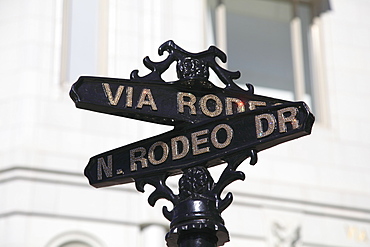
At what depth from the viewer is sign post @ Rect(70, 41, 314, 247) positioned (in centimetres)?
422

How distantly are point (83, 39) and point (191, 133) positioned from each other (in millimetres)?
9407

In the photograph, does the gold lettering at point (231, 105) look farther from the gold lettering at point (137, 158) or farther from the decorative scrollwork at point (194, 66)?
the gold lettering at point (137, 158)

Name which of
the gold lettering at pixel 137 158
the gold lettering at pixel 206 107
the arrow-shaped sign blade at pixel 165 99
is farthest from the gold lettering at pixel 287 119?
the gold lettering at pixel 137 158

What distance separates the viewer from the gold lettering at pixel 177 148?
4.35 meters

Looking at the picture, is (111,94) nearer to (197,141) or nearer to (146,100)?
(146,100)

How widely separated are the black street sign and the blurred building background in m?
7.65

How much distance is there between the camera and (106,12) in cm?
1380

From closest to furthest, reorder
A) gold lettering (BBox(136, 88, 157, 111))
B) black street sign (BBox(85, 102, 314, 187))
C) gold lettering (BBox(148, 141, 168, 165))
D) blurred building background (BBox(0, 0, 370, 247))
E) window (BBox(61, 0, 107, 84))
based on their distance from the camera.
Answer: black street sign (BBox(85, 102, 314, 187))
gold lettering (BBox(148, 141, 168, 165))
gold lettering (BBox(136, 88, 157, 111))
blurred building background (BBox(0, 0, 370, 247))
window (BBox(61, 0, 107, 84))

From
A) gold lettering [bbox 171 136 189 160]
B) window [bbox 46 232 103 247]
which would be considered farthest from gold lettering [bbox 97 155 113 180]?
window [bbox 46 232 103 247]

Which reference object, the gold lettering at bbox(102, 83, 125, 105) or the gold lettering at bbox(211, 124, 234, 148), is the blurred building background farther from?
the gold lettering at bbox(211, 124, 234, 148)

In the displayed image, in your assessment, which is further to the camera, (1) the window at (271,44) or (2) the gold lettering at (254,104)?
(1) the window at (271,44)

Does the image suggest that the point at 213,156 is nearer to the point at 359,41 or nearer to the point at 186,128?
the point at 186,128

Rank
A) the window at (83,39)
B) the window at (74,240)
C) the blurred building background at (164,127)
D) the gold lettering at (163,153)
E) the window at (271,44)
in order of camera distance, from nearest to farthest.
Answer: the gold lettering at (163,153) < the window at (74,240) < the blurred building background at (164,127) < the window at (83,39) < the window at (271,44)

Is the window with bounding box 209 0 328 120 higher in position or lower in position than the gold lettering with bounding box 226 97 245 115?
higher
